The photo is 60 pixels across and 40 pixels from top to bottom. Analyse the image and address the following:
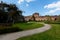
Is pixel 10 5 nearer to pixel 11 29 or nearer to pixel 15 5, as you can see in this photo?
pixel 15 5

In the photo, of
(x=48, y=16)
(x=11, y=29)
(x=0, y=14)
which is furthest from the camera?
(x=48, y=16)

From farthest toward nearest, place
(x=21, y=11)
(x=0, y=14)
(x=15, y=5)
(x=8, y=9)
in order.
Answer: (x=21, y=11) → (x=15, y=5) → (x=8, y=9) → (x=0, y=14)

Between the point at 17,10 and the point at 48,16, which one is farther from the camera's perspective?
the point at 48,16

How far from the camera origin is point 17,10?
50031mm

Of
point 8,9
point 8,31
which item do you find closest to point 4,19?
point 8,9

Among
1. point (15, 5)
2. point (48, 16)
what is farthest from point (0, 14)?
point (48, 16)

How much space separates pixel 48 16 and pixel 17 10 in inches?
1722

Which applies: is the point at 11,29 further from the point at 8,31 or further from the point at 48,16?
the point at 48,16

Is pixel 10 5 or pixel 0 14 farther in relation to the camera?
pixel 10 5

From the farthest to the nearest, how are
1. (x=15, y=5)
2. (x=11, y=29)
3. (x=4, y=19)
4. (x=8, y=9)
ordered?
(x=15, y=5) → (x=8, y=9) → (x=4, y=19) → (x=11, y=29)

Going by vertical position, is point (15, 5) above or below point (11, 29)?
above

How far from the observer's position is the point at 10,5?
153ft

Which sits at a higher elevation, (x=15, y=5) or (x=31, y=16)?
(x=15, y=5)

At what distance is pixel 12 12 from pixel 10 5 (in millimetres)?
2470
